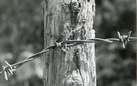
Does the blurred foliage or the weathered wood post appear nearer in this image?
the weathered wood post

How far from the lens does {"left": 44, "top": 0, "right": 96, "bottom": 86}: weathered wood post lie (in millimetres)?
2512

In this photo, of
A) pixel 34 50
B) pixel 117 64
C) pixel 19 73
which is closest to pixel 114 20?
pixel 117 64

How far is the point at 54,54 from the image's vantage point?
8.39 ft

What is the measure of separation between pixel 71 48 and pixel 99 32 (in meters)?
6.07

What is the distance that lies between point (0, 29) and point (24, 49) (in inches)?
25.7

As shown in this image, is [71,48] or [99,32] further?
[99,32]

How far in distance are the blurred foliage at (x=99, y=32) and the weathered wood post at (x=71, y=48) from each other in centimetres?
551

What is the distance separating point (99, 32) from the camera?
8.55 metres

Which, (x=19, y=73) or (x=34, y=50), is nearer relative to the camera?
(x=19, y=73)

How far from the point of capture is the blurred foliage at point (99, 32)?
27.1ft

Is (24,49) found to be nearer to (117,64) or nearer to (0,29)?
(0,29)

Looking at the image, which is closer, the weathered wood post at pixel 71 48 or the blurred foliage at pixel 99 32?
the weathered wood post at pixel 71 48

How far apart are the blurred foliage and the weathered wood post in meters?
5.51

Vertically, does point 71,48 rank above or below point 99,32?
above
